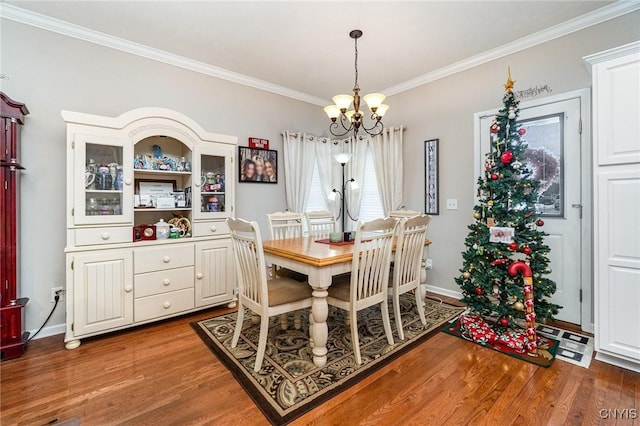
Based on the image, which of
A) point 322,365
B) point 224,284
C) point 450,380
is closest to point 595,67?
point 450,380

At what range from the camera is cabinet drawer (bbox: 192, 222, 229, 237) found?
290cm

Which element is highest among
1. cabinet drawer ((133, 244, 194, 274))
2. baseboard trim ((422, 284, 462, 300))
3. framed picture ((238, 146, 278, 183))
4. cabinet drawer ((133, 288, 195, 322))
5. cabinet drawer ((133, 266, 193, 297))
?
framed picture ((238, 146, 278, 183))

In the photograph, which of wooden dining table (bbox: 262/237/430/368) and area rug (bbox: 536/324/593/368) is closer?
wooden dining table (bbox: 262/237/430/368)

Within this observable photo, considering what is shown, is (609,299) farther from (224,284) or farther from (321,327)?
(224,284)

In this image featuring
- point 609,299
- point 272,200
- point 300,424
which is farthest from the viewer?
point 272,200

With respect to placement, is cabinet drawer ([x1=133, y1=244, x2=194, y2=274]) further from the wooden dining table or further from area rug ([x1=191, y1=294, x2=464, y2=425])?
the wooden dining table

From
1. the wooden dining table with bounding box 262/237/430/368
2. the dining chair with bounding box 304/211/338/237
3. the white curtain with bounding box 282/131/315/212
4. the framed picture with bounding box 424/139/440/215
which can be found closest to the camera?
the wooden dining table with bounding box 262/237/430/368

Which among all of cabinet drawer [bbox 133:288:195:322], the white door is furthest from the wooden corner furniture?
the white door

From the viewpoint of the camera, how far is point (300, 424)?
4.86 ft

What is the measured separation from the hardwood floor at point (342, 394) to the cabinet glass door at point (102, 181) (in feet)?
3.63

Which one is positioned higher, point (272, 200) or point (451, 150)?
point (451, 150)

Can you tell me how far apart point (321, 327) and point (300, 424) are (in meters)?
0.60

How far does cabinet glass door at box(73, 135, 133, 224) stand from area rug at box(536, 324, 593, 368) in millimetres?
3749

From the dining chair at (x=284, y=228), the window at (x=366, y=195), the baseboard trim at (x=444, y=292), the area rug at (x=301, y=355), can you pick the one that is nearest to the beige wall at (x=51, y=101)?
the area rug at (x=301, y=355)
